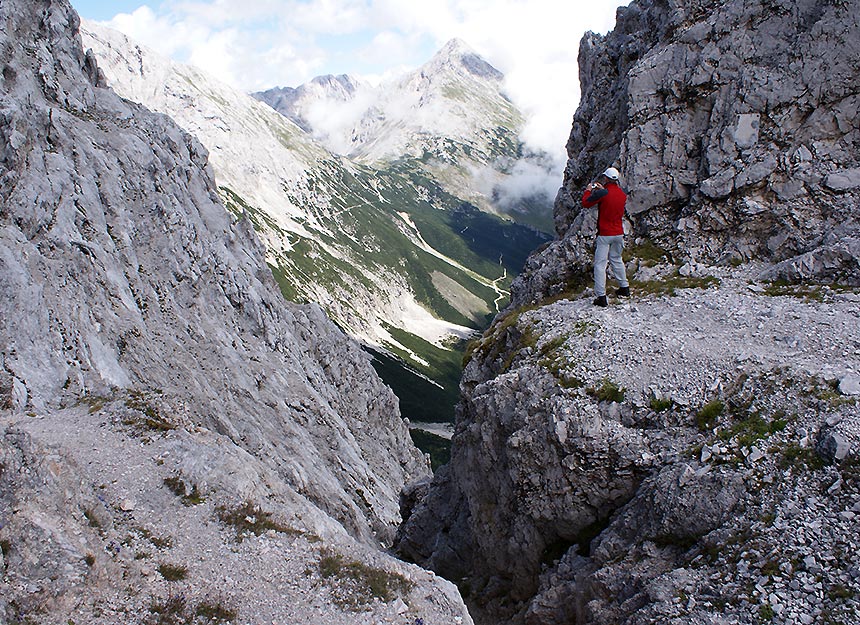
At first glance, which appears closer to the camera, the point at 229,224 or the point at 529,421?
the point at 529,421

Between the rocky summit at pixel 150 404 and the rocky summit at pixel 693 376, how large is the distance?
505 cm

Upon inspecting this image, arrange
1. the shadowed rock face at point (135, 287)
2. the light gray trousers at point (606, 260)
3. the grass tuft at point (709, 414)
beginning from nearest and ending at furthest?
1. the grass tuft at point (709, 414)
2. the light gray trousers at point (606, 260)
3. the shadowed rock face at point (135, 287)

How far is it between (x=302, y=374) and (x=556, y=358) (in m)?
56.0

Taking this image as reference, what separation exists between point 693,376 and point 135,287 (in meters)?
40.9

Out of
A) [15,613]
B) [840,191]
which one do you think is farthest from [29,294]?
[840,191]

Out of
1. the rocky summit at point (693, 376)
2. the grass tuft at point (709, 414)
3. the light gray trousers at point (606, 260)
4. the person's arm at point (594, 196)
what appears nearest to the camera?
the rocky summit at point (693, 376)

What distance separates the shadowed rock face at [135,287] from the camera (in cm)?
2883

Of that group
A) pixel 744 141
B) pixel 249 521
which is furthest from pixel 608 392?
pixel 744 141

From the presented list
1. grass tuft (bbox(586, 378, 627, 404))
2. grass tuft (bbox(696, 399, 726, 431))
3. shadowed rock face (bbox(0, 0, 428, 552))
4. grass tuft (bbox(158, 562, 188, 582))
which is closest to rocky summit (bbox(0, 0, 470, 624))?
grass tuft (bbox(158, 562, 188, 582))

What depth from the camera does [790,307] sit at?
58.9 feet

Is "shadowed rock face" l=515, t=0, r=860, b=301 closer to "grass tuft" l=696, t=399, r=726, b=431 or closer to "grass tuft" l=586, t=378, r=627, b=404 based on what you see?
"grass tuft" l=696, t=399, r=726, b=431

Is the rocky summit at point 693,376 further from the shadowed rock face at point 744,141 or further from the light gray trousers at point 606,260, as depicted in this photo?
the light gray trousers at point 606,260

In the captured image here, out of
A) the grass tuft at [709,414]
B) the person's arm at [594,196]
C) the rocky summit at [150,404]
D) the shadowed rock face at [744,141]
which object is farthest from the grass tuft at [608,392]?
the shadowed rock face at [744,141]

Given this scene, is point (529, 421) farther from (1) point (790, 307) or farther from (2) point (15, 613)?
(2) point (15, 613)
